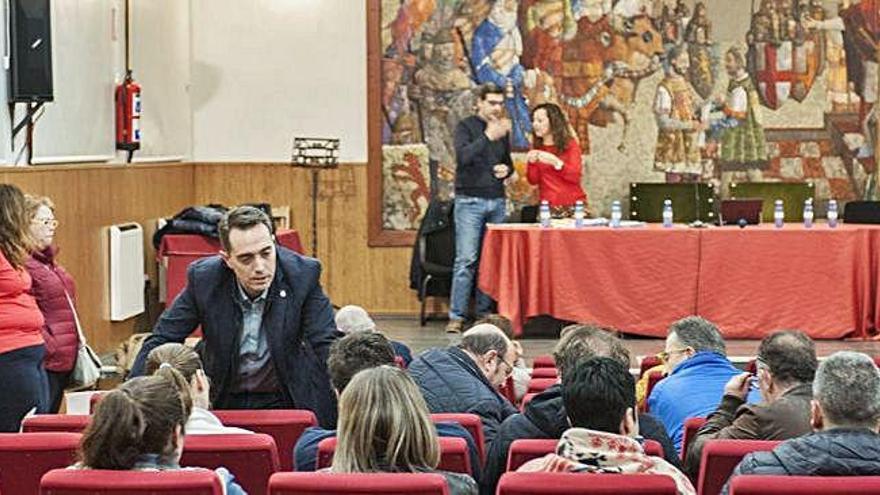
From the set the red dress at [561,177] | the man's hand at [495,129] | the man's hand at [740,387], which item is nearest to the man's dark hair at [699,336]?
the man's hand at [740,387]

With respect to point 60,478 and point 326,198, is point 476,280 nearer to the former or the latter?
point 326,198

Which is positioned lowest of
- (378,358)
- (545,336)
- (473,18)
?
(545,336)

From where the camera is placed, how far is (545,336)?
42.2 feet

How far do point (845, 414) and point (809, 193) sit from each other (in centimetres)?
1010

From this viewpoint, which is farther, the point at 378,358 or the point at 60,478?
the point at 378,358

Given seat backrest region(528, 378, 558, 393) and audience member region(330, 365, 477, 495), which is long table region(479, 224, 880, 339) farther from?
audience member region(330, 365, 477, 495)

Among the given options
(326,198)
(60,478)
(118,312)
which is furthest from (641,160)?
(60,478)

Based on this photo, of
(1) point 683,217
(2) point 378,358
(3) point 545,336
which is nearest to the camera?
(2) point 378,358

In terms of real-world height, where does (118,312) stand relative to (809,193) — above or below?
below

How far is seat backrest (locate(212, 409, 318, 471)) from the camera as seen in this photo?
491 cm

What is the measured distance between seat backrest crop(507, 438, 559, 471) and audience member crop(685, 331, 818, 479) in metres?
0.76

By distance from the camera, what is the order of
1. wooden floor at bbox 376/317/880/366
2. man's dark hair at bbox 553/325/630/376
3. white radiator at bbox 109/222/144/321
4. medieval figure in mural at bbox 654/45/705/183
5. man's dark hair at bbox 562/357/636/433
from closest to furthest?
man's dark hair at bbox 562/357/636/433, man's dark hair at bbox 553/325/630/376, wooden floor at bbox 376/317/880/366, white radiator at bbox 109/222/144/321, medieval figure in mural at bbox 654/45/705/183

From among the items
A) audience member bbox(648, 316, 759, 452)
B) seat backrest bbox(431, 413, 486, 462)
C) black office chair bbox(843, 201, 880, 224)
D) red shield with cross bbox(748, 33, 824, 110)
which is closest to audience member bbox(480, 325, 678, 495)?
seat backrest bbox(431, 413, 486, 462)

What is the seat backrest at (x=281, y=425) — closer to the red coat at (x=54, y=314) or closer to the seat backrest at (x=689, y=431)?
the seat backrest at (x=689, y=431)
